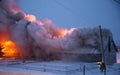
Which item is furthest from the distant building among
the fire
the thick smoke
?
the fire

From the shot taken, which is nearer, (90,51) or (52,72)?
(52,72)

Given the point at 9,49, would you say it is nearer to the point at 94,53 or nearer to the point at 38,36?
the point at 38,36

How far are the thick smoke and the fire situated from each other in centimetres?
86

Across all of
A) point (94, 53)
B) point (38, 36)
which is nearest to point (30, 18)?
point (38, 36)

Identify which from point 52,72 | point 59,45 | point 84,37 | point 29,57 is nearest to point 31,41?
point 29,57

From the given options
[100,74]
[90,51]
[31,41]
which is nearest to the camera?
[100,74]

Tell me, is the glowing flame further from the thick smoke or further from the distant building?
the distant building

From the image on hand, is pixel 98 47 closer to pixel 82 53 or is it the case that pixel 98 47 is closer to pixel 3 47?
pixel 82 53

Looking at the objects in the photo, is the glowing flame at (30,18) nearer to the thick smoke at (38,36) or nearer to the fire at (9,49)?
the thick smoke at (38,36)

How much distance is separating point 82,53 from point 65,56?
2.65 metres

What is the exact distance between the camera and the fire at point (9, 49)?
43.5 meters

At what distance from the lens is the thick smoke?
127 ft

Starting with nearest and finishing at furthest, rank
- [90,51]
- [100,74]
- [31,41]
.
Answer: [100,74] → [90,51] → [31,41]

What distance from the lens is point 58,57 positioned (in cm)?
4003
